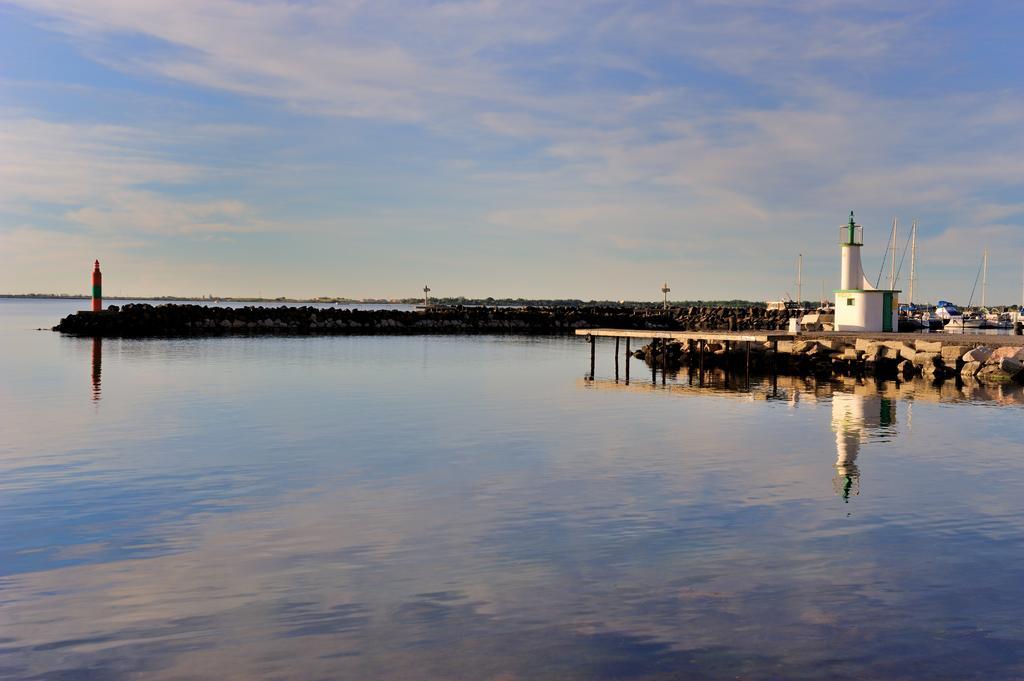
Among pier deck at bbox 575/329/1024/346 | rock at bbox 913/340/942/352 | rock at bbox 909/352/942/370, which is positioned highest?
pier deck at bbox 575/329/1024/346

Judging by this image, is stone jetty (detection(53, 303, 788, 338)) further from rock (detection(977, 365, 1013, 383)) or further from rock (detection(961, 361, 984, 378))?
rock (detection(977, 365, 1013, 383))

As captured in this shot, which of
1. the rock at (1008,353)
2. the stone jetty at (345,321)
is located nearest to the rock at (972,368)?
the rock at (1008,353)

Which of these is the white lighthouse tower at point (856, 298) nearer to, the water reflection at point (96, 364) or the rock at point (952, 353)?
the rock at point (952, 353)

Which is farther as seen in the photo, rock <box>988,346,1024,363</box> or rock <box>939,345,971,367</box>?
rock <box>939,345,971,367</box>

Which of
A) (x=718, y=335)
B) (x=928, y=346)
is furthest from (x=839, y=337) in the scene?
(x=718, y=335)

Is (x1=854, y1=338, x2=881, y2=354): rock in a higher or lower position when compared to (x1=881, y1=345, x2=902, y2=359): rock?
higher

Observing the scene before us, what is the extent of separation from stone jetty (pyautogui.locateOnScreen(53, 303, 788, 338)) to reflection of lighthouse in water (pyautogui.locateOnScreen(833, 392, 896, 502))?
43970 millimetres

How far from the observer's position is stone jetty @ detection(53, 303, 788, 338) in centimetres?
7262

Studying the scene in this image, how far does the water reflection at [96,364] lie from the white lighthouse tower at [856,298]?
31.2 meters

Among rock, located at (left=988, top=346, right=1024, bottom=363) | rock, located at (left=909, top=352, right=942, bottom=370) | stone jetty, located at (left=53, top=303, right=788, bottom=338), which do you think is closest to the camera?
rock, located at (left=988, top=346, right=1024, bottom=363)

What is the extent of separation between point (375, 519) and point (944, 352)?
3042 cm

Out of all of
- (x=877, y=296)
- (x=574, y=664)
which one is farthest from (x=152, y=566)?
(x=877, y=296)

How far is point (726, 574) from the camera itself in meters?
10.2

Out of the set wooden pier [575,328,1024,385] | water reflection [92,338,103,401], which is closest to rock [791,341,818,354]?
wooden pier [575,328,1024,385]
